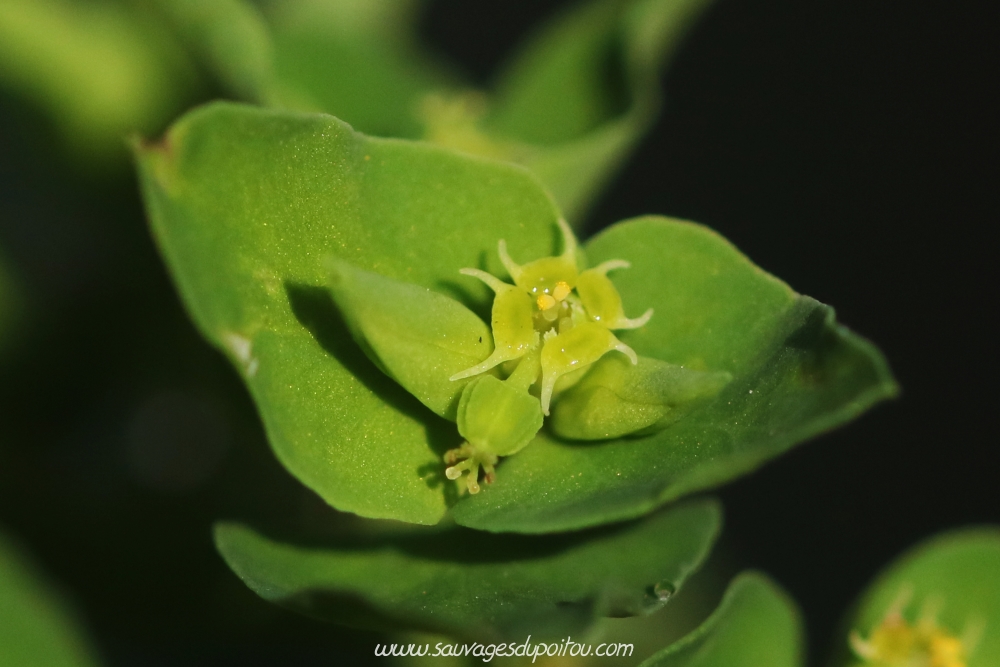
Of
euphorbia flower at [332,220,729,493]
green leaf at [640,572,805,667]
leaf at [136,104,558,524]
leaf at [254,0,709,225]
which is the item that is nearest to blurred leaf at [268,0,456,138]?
leaf at [254,0,709,225]

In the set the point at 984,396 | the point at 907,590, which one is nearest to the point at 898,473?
the point at 984,396

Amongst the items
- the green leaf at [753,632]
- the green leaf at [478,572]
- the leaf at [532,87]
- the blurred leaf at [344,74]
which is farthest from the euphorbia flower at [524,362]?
the blurred leaf at [344,74]

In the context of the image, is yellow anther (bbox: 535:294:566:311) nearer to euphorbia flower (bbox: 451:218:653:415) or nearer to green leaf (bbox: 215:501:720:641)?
euphorbia flower (bbox: 451:218:653:415)

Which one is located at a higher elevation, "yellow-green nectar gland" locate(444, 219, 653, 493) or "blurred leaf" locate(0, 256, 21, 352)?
"blurred leaf" locate(0, 256, 21, 352)

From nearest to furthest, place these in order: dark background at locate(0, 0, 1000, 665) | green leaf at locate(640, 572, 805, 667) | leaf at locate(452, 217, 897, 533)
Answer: leaf at locate(452, 217, 897, 533) < green leaf at locate(640, 572, 805, 667) < dark background at locate(0, 0, 1000, 665)

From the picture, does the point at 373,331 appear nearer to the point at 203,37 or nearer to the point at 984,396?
the point at 203,37

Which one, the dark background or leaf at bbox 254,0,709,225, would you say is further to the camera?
the dark background

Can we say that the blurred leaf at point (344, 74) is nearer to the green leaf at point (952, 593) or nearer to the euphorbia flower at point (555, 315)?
the euphorbia flower at point (555, 315)

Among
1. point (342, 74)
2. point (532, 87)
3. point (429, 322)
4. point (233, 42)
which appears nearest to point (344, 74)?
point (342, 74)
